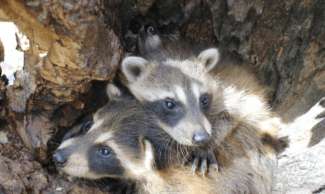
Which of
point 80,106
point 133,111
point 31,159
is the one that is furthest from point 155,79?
point 31,159

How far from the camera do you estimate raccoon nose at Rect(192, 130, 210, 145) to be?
396 cm

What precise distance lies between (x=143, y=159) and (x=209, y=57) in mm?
882

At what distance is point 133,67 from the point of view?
4.34 meters

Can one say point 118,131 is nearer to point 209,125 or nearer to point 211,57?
point 209,125

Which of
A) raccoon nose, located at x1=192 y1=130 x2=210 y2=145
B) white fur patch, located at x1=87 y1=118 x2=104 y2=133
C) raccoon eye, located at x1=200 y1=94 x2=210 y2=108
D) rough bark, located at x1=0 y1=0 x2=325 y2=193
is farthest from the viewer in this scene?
raccoon eye, located at x1=200 y1=94 x2=210 y2=108

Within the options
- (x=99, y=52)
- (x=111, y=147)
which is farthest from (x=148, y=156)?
(x=99, y=52)

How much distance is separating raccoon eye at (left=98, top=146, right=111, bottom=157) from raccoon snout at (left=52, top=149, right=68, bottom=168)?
228 mm

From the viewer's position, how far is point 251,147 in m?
4.42

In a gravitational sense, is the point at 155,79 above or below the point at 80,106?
above

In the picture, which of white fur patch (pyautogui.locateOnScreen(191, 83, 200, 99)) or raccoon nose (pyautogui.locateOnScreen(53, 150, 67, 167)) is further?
white fur patch (pyautogui.locateOnScreen(191, 83, 200, 99))

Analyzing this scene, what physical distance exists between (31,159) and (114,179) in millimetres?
670

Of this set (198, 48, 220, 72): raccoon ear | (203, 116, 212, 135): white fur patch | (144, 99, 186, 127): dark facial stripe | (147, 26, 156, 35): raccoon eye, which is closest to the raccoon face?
(144, 99, 186, 127): dark facial stripe

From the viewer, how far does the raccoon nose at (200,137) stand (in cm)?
396

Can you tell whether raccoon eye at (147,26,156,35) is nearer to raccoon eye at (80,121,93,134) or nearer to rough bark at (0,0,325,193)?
rough bark at (0,0,325,193)
